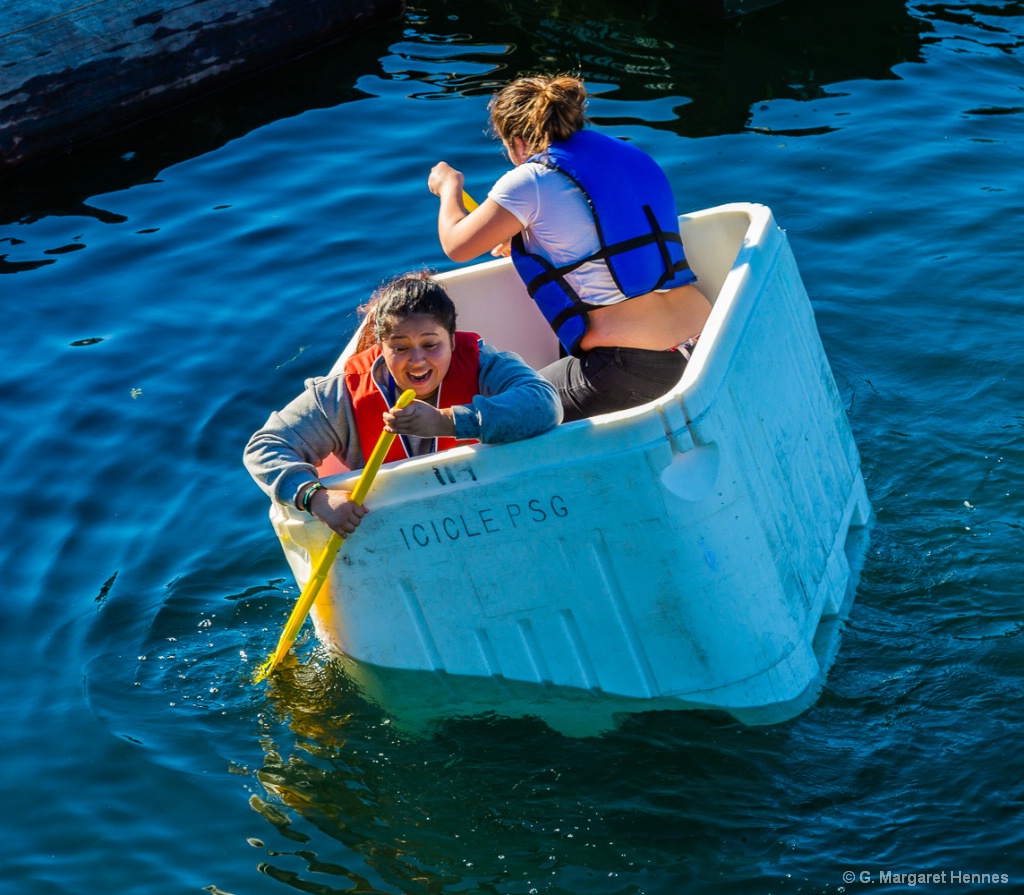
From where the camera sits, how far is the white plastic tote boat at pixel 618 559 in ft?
10.2

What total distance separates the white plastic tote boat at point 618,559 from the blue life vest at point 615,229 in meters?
0.26

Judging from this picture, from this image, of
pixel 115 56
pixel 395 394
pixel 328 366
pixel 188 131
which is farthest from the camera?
pixel 188 131

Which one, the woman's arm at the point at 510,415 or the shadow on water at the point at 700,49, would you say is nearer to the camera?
the woman's arm at the point at 510,415

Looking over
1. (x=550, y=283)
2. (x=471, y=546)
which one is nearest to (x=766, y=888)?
(x=471, y=546)

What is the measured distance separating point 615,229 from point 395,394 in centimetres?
81

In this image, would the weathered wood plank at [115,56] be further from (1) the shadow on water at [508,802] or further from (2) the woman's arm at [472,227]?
(1) the shadow on water at [508,802]

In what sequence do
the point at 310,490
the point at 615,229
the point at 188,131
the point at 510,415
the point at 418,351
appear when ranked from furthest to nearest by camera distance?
the point at 188,131 < the point at 615,229 < the point at 418,351 < the point at 310,490 < the point at 510,415

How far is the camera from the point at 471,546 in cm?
323

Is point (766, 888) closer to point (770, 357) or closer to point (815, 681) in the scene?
point (815, 681)

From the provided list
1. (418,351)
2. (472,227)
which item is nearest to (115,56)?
(472,227)

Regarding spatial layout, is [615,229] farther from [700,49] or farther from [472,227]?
[700,49]

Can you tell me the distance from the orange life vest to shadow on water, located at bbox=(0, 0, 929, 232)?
4.36 meters

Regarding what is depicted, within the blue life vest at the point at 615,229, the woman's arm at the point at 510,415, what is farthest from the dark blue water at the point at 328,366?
the blue life vest at the point at 615,229

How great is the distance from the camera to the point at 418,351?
342 centimetres
